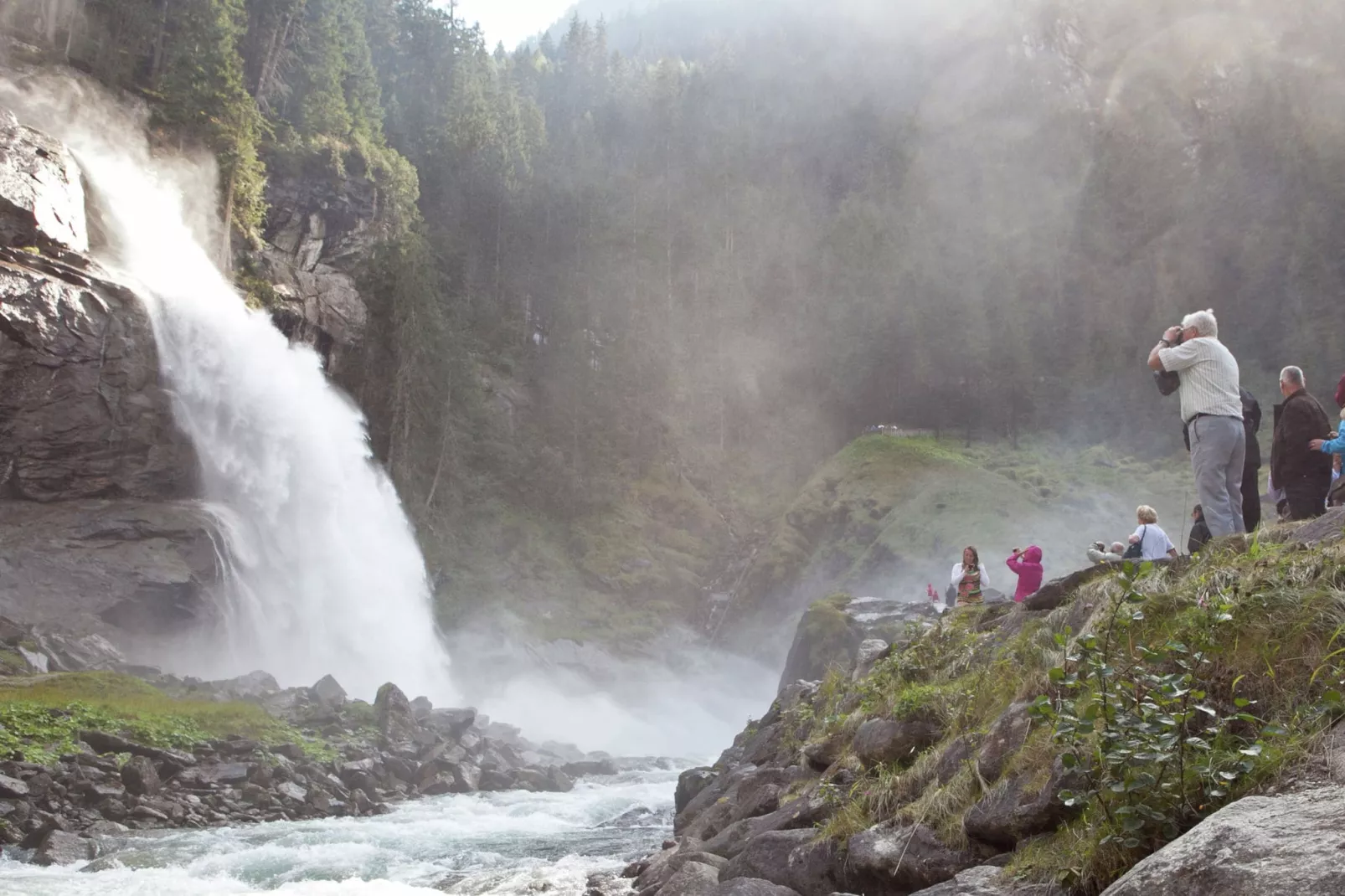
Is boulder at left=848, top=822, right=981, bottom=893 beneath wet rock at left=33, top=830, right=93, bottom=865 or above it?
beneath

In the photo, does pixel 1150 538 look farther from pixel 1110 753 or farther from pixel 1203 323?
pixel 1110 753

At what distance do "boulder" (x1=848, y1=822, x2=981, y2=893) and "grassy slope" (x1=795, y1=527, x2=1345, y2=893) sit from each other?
0.13 metres

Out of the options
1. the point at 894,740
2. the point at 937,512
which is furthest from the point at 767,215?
the point at 894,740

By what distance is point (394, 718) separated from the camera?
20734 millimetres

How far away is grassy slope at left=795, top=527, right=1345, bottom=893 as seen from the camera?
4.30 metres

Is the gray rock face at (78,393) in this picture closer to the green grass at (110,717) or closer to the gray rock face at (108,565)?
the gray rock face at (108,565)

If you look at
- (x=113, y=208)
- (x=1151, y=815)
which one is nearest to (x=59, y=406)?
(x=113, y=208)

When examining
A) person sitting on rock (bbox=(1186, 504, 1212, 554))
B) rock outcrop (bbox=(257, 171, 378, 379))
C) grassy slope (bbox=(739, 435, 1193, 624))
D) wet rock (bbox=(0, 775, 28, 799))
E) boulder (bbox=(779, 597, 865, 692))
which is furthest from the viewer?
rock outcrop (bbox=(257, 171, 378, 379))

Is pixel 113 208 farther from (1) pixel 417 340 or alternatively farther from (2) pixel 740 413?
(2) pixel 740 413

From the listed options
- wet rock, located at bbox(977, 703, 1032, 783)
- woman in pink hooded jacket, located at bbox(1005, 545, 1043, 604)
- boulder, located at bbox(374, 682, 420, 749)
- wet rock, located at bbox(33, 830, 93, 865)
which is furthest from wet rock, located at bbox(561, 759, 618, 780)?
wet rock, located at bbox(977, 703, 1032, 783)

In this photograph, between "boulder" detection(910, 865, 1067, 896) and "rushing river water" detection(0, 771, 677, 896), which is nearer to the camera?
"boulder" detection(910, 865, 1067, 896)

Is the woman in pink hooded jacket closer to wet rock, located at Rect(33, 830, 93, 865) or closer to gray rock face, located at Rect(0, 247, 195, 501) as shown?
wet rock, located at Rect(33, 830, 93, 865)

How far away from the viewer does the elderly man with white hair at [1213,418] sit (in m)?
8.24

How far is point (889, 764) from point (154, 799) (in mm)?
11718
